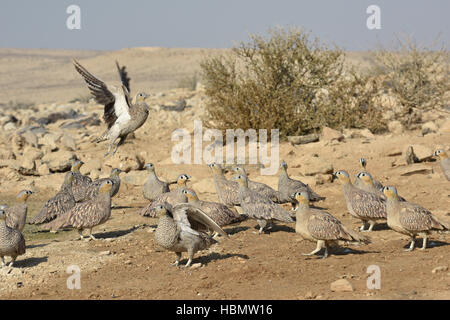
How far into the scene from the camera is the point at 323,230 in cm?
680

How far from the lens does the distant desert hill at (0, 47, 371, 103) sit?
169ft

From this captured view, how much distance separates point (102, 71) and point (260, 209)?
58585 mm

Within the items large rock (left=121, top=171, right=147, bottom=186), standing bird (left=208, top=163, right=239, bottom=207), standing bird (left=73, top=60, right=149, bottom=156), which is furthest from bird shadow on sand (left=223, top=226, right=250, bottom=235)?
large rock (left=121, top=171, right=147, bottom=186)

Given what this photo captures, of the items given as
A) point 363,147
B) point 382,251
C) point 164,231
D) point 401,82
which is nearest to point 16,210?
point 164,231

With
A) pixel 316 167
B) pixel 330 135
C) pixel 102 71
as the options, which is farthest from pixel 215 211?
pixel 102 71

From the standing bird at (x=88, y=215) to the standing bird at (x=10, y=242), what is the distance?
4.56 ft

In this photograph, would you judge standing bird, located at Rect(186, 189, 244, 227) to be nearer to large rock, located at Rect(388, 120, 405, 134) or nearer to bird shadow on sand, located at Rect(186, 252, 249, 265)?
bird shadow on sand, located at Rect(186, 252, 249, 265)

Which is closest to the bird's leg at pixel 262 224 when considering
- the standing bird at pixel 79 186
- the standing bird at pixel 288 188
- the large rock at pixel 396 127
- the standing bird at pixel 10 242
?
the standing bird at pixel 288 188

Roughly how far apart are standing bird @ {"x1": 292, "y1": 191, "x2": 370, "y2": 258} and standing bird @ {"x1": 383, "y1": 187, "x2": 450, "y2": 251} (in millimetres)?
513

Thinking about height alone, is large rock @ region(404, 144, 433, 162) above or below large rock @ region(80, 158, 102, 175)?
above

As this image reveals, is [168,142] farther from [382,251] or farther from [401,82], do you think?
[382,251]

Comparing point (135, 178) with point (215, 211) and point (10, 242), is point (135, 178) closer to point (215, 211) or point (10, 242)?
point (215, 211)

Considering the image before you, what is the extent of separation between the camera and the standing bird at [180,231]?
6746 mm
